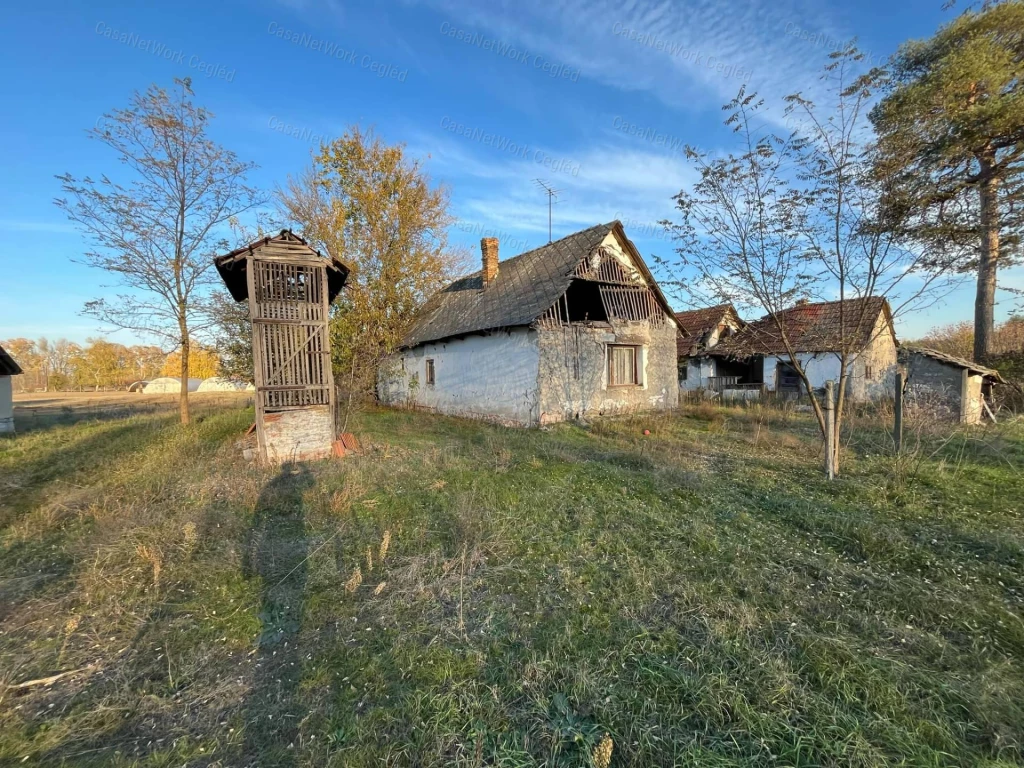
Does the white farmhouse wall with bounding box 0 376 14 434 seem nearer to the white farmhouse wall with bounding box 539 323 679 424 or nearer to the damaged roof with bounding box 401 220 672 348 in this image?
the damaged roof with bounding box 401 220 672 348

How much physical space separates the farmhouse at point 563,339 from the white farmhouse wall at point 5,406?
15526mm

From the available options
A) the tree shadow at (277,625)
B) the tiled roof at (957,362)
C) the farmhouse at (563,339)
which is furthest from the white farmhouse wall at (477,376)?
the tiled roof at (957,362)

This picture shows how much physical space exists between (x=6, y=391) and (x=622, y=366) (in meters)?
22.9

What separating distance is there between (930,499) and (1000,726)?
4.36 metres

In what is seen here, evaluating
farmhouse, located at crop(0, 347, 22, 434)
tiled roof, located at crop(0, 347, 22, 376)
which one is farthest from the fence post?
tiled roof, located at crop(0, 347, 22, 376)

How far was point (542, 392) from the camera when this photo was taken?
12680mm

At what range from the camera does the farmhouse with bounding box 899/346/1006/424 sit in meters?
13.2

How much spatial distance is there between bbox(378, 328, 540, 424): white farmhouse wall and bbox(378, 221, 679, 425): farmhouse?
4cm

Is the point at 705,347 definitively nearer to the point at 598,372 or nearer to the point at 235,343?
the point at 598,372

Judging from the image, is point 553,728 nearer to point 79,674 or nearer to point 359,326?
point 79,674

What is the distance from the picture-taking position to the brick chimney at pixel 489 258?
57.1 feet

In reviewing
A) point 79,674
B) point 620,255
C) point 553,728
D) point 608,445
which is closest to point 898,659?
point 553,728

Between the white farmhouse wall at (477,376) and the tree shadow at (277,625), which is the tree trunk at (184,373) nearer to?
the white farmhouse wall at (477,376)

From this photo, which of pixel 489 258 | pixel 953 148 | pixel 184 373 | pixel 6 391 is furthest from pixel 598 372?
pixel 6 391
